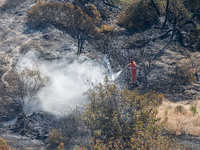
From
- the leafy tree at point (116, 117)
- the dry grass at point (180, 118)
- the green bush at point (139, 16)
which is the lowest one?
the dry grass at point (180, 118)

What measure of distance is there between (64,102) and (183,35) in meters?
13.3

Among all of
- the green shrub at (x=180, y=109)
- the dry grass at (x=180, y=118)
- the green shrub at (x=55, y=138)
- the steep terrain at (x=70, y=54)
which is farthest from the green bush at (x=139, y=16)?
the green shrub at (x=55, y=138)

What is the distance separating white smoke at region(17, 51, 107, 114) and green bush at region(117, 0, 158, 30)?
768 centimetres

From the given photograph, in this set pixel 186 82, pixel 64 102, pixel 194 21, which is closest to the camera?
pixel 64 102

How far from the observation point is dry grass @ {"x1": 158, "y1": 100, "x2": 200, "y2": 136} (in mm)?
10070

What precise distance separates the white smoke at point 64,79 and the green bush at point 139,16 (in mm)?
7685

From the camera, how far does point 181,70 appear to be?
15180mm

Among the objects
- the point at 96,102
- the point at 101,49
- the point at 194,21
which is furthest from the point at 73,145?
the point at 194,21

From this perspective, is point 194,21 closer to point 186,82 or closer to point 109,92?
point 186,82

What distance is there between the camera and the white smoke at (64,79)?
1238 cm

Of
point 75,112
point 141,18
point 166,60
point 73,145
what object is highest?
point 141,18

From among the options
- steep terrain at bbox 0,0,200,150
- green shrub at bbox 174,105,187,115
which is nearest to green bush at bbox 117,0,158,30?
steep terrain at bbox 0,0,200,150

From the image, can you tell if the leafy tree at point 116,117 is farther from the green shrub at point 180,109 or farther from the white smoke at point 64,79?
the green shrub at point 180,109

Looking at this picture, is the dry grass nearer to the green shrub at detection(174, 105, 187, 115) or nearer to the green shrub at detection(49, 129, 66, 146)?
the green shrub at detection(174, 105, 187, 115)
